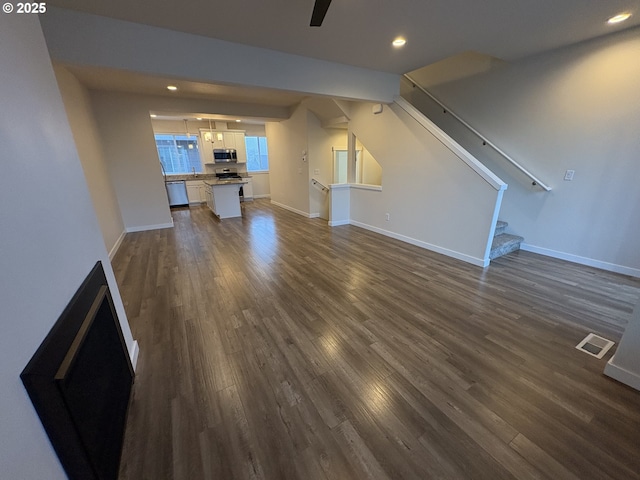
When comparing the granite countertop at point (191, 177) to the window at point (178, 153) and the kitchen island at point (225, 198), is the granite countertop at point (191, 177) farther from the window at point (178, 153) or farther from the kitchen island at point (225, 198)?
the kitchen island at point (225, 198)

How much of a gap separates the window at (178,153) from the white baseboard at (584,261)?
930 centimetres

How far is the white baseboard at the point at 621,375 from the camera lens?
158 cm

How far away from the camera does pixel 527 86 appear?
11.5ft

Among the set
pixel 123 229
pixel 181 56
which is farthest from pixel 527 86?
pixel 123 229

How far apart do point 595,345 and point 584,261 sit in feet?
6.90

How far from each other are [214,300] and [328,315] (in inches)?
49.1

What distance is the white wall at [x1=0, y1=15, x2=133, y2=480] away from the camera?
67cm

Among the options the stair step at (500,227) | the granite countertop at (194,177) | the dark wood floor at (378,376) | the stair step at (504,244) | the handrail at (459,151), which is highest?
the handrail at (459,151)

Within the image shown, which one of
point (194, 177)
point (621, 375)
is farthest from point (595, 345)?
point (194, 177)

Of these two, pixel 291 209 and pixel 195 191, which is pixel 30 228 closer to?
pixel 291 209

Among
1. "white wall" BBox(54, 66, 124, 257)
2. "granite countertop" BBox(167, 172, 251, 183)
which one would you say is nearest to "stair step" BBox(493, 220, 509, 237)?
"white wall" BBox(54, 66, 124, 257)

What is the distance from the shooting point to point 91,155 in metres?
3.90

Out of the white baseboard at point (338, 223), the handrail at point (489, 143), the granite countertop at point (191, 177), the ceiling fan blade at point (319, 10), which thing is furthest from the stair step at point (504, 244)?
the granite countertop at point (191, 177)

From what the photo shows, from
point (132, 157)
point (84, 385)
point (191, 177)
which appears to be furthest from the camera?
point (191, 177)
